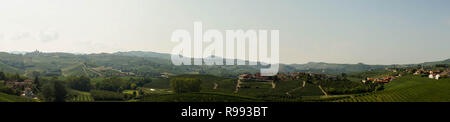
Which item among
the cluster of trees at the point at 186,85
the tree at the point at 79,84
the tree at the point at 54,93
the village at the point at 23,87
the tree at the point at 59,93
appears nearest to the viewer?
the tree at the point at 54,93

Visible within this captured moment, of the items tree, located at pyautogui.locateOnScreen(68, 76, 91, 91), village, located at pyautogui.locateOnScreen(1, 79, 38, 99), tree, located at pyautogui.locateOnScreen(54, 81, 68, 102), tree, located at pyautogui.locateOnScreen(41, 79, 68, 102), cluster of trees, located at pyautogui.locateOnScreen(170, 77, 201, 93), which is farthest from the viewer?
tree, located at pyautogui.locateOnScreen(68, 76, 91, 91)

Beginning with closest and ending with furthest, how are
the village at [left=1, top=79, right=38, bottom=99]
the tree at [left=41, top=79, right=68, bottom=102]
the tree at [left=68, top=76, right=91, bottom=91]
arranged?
1. the tree at [left=41, top=79, right=68, bottom=102]
2. the village at [left=1, top=79, right=38, bottom=99]
3. the tree at [left=68, top=76, right=91, bottom=91]

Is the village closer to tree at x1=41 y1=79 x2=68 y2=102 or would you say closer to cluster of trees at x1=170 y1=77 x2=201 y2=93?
tree at x1=41 y1=79 x2=68 y2=102

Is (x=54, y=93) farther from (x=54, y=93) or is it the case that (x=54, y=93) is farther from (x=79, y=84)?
(x=79, y=84)

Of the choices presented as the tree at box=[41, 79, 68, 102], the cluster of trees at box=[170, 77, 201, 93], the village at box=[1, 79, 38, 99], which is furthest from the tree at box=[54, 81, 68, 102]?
the cluster of trees at box=[170, 77, 201, 93]

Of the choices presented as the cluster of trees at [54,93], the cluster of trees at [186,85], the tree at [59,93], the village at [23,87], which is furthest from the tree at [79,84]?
the cluster of trees at [186,85]

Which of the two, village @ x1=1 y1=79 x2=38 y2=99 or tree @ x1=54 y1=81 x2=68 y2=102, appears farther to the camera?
village @ x1=1 y1=79 x2=38 y2=99

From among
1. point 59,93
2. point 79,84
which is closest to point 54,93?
point 59,93

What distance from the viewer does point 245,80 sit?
404 feet

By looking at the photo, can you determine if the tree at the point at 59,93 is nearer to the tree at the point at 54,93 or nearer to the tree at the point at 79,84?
the tree at the point at 54,93
